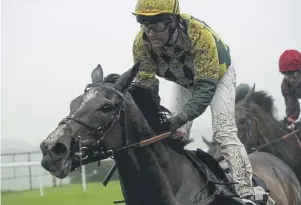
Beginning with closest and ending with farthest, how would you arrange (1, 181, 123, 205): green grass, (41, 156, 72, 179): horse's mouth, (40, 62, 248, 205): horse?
(41, 156, 72, 179): horse's mouth, (40, 62, 248, 205): horse, (1, 181, 123, 205): green grass

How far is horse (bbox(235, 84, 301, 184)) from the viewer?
26.4 feet

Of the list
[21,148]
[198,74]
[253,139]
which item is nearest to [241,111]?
[253,139]

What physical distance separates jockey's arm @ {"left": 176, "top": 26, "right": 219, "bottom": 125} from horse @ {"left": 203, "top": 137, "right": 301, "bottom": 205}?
1.40m

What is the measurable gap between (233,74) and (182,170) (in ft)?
3.19

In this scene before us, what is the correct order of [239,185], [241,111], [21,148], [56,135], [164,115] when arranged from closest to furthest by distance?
1. [56,135]
2. [164,115]
3. [239,185]
4. [241,111]
5. [21,148]

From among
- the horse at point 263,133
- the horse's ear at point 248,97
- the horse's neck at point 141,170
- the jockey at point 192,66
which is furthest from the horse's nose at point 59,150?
the horse's ear at point 248,97

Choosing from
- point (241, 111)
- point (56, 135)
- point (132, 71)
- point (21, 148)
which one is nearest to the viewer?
point (56, 135)

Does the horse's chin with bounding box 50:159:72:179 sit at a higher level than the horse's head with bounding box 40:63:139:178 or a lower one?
lower

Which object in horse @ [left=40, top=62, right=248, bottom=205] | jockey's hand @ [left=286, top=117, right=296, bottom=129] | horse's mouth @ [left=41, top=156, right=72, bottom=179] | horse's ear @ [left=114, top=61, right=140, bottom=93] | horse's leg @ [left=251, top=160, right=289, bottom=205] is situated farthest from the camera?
jockey's hand @ [left=286, top=117, right=296, bottom=129]

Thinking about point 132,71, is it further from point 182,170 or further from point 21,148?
point 21,148

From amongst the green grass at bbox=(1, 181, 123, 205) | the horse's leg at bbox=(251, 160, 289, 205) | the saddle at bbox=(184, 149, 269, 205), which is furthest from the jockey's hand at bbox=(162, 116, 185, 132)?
the green grass at bbox=(1, 181, 123, 205)

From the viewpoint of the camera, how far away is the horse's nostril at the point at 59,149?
3.98m

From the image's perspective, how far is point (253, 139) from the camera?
8180mm

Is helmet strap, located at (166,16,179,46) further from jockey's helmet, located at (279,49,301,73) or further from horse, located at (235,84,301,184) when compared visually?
jockey's helmet, located at (279,49,301,73)
